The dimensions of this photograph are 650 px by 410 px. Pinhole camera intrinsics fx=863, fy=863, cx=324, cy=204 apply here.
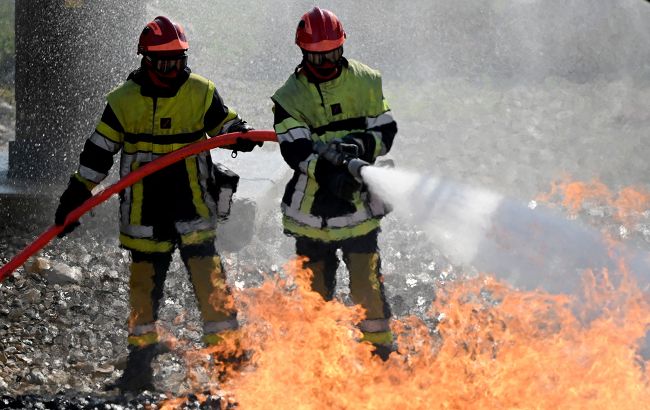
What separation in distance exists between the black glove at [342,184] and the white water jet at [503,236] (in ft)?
0.29

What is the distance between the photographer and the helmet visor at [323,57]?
476 cm

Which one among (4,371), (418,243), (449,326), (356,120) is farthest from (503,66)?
(4,371)

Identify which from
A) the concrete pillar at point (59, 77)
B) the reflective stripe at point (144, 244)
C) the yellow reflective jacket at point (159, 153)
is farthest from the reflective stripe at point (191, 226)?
the concrete pillar at point (59, 77)

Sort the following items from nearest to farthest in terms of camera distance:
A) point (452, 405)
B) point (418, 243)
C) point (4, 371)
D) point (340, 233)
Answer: point (452, 405) < point (340, 233) < point (4, 371) < point (418, 243)

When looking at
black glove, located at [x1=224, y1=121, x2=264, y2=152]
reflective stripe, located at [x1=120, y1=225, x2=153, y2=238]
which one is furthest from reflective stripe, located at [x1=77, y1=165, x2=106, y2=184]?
black glove, located at [x1=224, y1=121, x2=264, y2=152]

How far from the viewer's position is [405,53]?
13445 mm

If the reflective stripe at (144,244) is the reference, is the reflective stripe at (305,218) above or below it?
above

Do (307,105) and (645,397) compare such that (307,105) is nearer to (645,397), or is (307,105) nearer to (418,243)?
(645,397)

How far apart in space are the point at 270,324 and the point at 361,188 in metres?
1.60

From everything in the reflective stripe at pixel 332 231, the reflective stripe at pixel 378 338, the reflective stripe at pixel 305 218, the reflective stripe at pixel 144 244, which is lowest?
the reflective stripe at pixel 378 338

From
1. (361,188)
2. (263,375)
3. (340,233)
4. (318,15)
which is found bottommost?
(263,375)

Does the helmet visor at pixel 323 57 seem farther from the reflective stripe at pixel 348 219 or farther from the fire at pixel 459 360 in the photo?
the fire at pixel 459 360

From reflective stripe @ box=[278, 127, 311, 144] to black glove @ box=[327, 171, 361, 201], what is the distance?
11.9 inches

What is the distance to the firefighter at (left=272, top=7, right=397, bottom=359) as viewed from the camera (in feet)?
15.5
